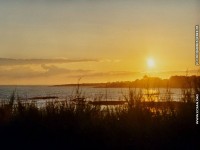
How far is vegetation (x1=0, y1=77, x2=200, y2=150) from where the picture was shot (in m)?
9.62

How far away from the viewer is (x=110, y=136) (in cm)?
980

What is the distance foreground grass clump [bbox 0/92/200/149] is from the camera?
961 cm

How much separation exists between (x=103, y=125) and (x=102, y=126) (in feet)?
0.23

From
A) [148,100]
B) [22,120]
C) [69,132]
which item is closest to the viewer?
[69,132]

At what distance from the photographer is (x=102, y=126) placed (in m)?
10.2

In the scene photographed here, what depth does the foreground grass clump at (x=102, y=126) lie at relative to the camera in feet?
31.5

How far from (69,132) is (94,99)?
2.24m

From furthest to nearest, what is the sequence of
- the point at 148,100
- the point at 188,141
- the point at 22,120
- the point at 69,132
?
the point at 148,100, the point at 22,120, the point at 69,132, the point at 188,141

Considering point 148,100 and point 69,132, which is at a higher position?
point 148,100

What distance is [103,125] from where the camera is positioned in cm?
1030

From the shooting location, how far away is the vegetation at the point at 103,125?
31.6 feet

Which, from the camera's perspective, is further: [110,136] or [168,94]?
[168,94]

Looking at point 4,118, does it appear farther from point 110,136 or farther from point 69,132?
point 110,136

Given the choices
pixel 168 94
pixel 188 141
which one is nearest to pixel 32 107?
pixel 168 94
